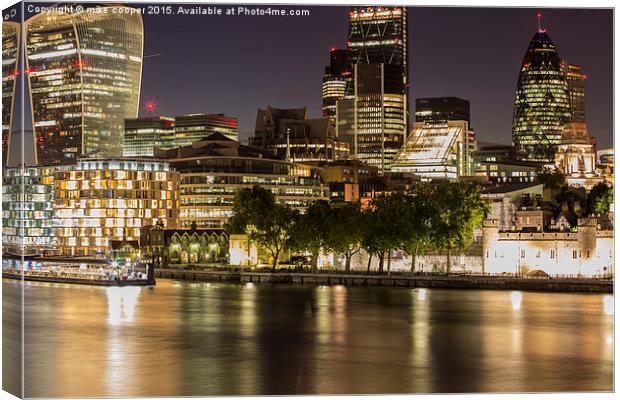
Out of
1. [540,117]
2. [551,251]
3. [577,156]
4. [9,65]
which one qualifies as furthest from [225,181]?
[9,65]

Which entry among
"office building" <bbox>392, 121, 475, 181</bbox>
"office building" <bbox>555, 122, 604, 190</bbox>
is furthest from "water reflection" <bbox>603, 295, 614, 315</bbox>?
"office building" <bbox>392, 121, 475, 181</bbox>

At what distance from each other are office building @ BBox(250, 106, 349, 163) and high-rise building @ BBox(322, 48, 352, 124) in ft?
86.6

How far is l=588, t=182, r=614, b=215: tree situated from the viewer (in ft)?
181

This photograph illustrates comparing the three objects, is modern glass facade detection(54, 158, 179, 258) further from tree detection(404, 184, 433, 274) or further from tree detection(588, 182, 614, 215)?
tree detection(588, 182, 614, 215)

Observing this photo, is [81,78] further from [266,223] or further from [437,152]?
[437,152]

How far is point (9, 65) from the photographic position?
18594 millimetres

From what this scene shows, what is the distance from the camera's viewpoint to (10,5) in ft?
60.7

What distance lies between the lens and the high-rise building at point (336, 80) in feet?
474

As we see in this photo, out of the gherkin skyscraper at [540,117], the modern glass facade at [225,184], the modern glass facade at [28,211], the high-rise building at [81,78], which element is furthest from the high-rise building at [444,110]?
the modern glass facade at [28,211]

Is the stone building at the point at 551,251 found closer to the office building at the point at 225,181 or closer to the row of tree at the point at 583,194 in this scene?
the row of tree at the point at 583,194

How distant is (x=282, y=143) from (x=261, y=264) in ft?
157

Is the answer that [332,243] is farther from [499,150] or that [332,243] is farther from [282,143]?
[499,150]

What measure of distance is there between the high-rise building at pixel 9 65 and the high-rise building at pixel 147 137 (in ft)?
276

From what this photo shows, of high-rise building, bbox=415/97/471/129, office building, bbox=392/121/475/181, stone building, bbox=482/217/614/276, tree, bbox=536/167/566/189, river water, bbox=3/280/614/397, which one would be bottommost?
river water, bbox=3/280/614/397
